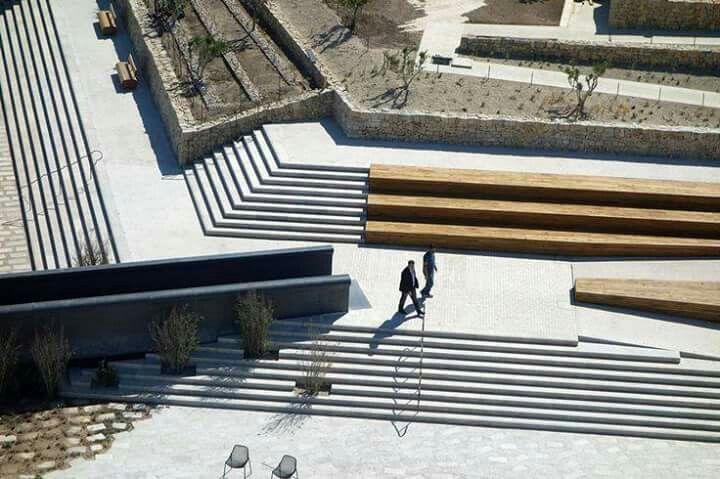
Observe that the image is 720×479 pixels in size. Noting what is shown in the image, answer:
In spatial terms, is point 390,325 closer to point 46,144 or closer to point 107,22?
point 46,144

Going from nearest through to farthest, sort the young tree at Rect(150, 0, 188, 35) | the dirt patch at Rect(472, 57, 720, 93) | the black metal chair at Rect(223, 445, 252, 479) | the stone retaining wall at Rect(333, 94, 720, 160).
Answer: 1. the black metal chair at Rect(223, 445, 252, 479)
2. the stone retaining wall at Rect(333, 94, 720, 160)
3. the dirt patch at Rect(472, 57, 720, 93)
4. the young tree at Rect(150, 0, 188, 35)

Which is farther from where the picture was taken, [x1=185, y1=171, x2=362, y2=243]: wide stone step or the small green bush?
[x1=185, y1=171, x2=362, y2=243]: wide stone step

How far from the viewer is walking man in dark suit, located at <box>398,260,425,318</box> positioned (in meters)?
17.8

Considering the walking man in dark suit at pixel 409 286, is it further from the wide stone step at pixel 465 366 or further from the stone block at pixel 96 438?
the stone block at pixel 96 438

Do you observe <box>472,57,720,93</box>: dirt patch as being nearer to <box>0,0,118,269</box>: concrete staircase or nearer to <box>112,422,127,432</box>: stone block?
<box>0,0,118,269</box>: concrete staircase

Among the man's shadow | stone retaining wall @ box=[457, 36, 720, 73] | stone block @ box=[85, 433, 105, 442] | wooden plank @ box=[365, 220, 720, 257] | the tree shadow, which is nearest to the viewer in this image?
stone block @ box=[85, 433, 105, 442]

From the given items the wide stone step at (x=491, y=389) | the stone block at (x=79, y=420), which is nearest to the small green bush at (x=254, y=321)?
the wide stone step at (x=491, y=389)

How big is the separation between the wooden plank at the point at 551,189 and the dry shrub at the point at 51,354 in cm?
671

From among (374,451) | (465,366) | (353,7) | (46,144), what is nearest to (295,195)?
(465,366)

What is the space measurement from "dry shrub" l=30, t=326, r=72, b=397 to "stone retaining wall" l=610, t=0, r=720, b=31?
16.4 metres

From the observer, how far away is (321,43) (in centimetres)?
2536

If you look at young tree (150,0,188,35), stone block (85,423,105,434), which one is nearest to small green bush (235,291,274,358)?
stone block (85,423,105,434)

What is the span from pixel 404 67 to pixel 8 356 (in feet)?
36.4

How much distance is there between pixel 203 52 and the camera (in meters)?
24.9
